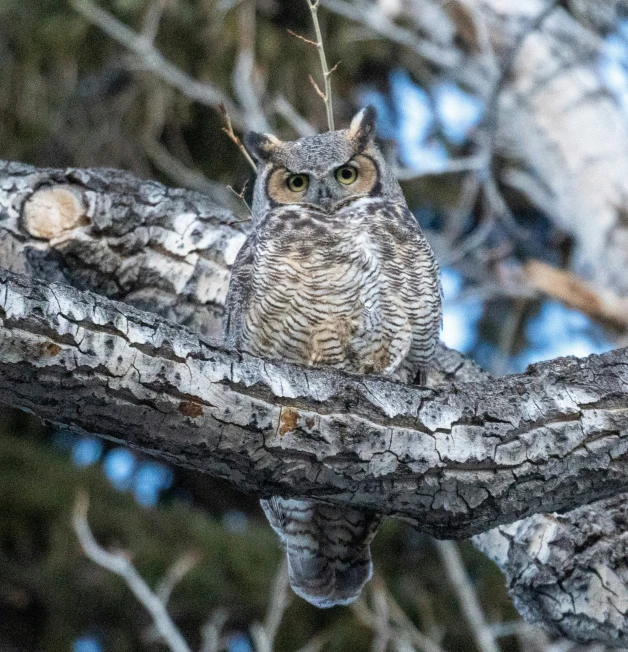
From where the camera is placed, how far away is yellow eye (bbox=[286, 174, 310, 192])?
2.93m

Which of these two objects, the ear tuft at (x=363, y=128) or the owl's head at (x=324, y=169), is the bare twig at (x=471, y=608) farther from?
the ear tuft at (x=363, y=128)

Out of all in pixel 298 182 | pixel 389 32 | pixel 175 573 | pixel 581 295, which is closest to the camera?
pixel 298 182

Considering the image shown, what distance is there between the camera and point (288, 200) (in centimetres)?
296

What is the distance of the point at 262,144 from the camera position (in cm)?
301

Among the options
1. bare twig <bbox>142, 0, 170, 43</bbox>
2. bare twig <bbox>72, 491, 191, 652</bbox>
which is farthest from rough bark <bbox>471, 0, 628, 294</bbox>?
bare twig <bbox>72, 491, 191, 652</bbox>

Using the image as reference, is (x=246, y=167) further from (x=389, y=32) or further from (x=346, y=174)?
(x=346, y=174)

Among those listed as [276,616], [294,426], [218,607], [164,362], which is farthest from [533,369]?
[218,607]

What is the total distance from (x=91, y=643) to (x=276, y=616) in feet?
6.03

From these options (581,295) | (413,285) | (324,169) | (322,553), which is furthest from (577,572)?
(581,295)

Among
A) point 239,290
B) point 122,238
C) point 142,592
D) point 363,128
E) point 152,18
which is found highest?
point 363,128

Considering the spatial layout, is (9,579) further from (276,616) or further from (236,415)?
(236,415)

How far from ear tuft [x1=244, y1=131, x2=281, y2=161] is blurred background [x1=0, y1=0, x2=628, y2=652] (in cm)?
125

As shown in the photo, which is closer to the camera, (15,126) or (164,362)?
(164,362)

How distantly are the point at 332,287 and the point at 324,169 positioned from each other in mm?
430
